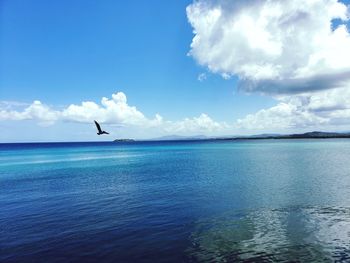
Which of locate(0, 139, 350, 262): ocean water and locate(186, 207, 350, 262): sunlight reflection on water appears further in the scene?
locate(0, 139, 350, 262): ocean water

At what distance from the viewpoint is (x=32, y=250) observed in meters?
21.4

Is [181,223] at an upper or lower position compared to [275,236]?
upper

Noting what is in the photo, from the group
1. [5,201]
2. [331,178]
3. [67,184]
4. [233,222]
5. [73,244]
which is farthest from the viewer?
[67,184]

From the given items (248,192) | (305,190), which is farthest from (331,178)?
A: (248,192)

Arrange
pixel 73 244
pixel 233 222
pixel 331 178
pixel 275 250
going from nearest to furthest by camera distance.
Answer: pixel 275 250 < pixel 73 244 < pixel 233 222 < pixel 331 178

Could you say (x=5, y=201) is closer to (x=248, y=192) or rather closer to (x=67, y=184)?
(x=67, y=184)

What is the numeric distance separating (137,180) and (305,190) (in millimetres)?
29201

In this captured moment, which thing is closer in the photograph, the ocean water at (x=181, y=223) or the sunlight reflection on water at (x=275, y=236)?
the sunlight reflection on water at (x=275, y=236)

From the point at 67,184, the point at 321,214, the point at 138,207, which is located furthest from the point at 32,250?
the point at 67,184

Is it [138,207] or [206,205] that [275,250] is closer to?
[206,205]

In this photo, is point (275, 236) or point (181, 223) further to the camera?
point (181, 223)

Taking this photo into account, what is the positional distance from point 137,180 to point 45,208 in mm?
22180

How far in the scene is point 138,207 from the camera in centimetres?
3347

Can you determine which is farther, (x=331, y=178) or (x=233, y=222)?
(x=331, y=178)
